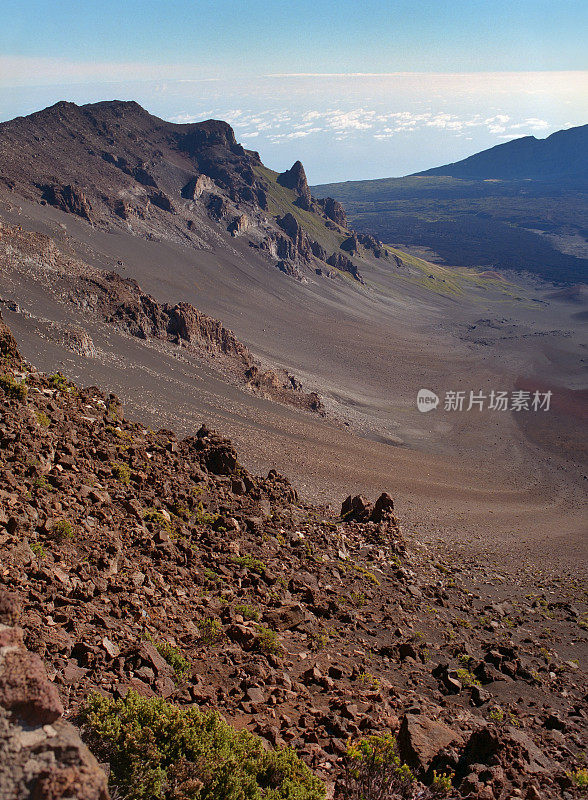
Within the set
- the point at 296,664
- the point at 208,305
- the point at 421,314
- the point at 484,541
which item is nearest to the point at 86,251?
the point at 208,305

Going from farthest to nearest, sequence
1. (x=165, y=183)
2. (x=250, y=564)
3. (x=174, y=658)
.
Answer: (x=165, y=183)
(x=250, y=564)
(x=174, y=658)

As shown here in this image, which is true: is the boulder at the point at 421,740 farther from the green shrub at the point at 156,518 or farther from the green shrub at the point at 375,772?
the green shrub at the point at 156,518

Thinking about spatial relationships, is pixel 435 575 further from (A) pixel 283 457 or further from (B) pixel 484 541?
(A) pixel 283 457

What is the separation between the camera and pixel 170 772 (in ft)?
17.4

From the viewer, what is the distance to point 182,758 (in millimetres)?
5430

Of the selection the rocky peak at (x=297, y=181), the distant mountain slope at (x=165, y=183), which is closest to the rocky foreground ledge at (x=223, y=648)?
the distant mountain slope at (x=165, y=183)

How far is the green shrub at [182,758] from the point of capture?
5.18 meters

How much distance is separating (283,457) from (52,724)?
103 ft

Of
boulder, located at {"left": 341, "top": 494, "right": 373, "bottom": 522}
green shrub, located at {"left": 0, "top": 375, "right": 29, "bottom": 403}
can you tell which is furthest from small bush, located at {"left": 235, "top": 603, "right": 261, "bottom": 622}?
boulder, located at {"left": 341, "top": 494, "right": 373, "bottom": 522}

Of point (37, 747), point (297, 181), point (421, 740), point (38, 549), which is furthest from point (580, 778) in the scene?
point (297, 181)

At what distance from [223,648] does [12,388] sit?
8.19m

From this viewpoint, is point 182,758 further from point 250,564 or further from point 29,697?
point 250,564

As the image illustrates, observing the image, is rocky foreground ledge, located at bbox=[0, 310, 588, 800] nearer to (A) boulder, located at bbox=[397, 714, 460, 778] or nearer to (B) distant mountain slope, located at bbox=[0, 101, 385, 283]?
(A) boulder, located at bbox=[397, 714, 460, 778]

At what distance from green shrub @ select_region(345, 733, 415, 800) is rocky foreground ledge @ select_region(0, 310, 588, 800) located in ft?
0.09
